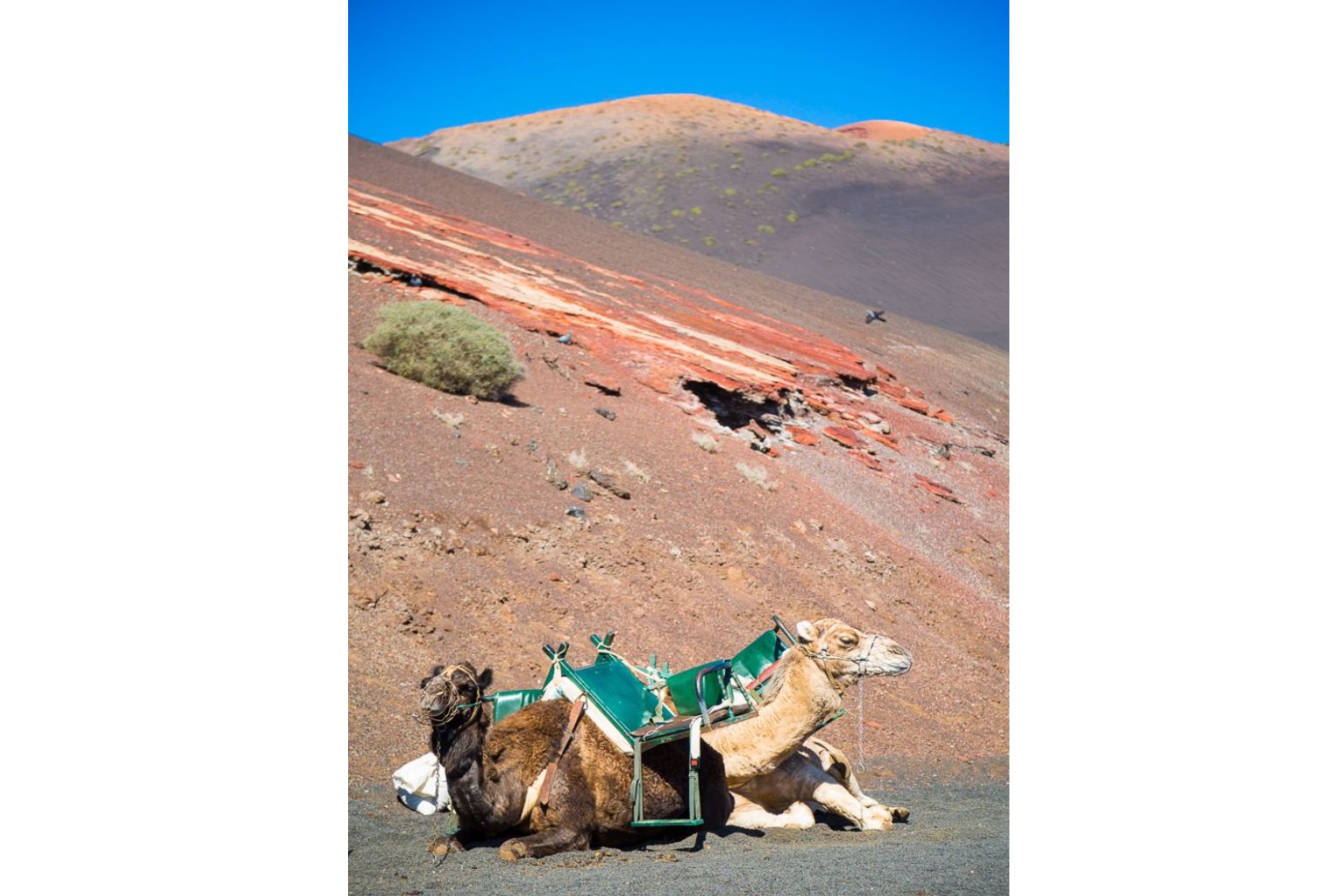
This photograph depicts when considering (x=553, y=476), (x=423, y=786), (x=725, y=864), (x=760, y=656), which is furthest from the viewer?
(x=553, y=476)

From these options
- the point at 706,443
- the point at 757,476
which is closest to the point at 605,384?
the point at 706,443

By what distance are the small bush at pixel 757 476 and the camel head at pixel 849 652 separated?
955 cm

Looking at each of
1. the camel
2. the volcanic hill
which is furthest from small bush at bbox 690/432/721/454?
the camel

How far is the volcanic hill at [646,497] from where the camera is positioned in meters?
11.3

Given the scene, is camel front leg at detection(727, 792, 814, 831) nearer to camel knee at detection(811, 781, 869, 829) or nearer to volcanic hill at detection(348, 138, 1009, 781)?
camel knee at detection(811, 781, 869, 829)

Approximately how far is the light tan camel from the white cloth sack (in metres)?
1.38

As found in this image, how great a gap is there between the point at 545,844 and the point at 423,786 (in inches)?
32.2

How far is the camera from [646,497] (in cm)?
1452

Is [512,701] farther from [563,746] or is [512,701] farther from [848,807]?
[848,807]
